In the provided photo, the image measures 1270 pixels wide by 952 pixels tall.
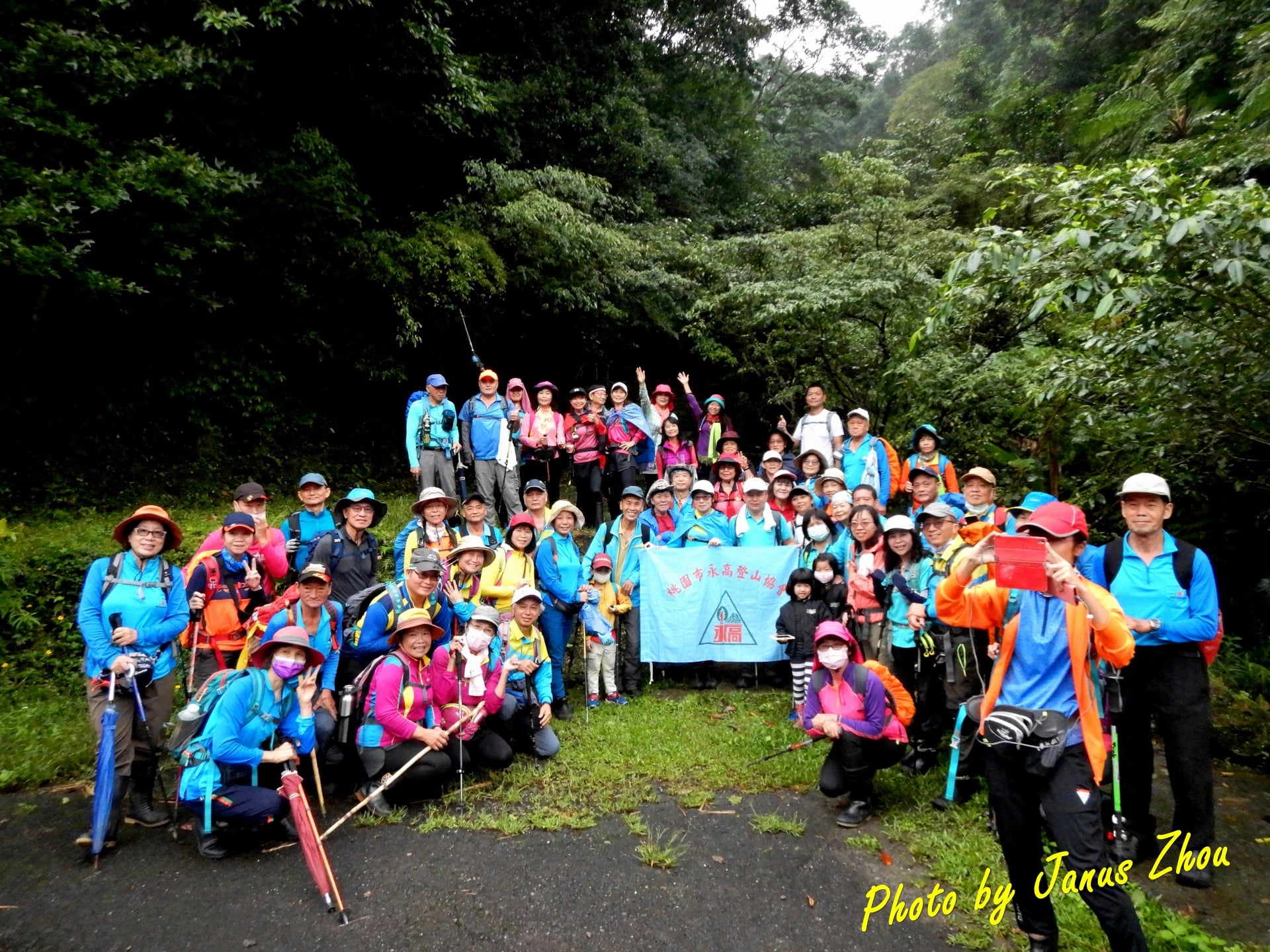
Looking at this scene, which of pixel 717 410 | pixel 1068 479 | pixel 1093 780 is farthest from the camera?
pixel 717 410

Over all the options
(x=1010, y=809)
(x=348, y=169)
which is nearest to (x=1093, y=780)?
(x=1010, y=809)

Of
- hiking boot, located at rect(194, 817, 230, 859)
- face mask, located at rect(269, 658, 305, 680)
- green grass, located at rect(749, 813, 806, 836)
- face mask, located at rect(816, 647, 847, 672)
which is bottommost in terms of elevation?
green grass, located at rect(749, 813, 806, 836)

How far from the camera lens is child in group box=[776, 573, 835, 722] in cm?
709

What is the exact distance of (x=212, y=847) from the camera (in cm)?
497

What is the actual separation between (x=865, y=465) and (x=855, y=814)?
500 cm

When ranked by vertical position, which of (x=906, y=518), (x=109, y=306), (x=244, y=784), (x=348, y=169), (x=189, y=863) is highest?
(x=348, y=169)

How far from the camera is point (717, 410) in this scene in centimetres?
1145

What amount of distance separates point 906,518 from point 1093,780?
334 centimetres

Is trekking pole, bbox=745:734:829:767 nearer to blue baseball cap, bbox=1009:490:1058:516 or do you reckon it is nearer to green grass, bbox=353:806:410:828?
blue baseball cap, bbox=1009:490:1058:516

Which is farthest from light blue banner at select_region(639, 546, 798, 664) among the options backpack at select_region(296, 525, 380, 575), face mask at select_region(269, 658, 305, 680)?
face mask at select_region(269, 658, 305, 680)

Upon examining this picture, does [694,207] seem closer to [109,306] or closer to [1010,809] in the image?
[109,306]

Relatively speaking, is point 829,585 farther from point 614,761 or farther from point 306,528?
point 306,528

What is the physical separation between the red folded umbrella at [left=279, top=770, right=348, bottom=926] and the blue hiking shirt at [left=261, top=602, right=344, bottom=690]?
100 cm

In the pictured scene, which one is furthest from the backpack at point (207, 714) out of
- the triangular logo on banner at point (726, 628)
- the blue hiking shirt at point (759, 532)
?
the blue hiking shirt at point (759, 532)
